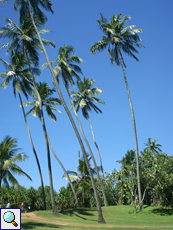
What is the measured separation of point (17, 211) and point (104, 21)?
26008 millimetres

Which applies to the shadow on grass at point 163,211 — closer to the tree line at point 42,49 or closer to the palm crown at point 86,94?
the tree line at point 42,49

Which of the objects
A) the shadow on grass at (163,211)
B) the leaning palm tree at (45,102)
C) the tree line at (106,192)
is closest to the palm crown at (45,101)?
the leaning palm tree at (45,102)

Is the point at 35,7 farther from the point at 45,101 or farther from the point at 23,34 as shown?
the point at 45,101

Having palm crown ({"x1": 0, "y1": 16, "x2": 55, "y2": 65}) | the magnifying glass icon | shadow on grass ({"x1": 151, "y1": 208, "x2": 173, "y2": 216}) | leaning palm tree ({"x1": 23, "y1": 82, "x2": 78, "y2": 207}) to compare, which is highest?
palm crown ({"x1": 0, "y1": 16, "x2": 55, "y2": 65})

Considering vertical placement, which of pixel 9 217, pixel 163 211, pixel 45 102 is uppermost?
pixel 45 102

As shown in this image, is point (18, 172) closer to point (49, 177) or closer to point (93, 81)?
point (49, 177)

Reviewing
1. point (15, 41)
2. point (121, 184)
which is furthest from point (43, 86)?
point (121, 184)

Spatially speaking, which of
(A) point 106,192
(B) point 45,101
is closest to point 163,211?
(A) point 106,192

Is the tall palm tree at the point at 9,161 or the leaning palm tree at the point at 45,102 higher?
the leaning palm tree at the point at 45,102

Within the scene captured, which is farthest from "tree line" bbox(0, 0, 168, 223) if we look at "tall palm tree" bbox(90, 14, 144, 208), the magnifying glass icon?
the magnifying glass icon

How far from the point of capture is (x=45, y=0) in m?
22.4

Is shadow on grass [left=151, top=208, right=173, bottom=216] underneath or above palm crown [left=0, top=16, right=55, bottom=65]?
underneath

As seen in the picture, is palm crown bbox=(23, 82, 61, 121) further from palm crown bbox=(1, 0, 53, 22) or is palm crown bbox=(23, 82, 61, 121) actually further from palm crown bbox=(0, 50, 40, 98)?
palm crown bbox=(1, 0, 53, 22)

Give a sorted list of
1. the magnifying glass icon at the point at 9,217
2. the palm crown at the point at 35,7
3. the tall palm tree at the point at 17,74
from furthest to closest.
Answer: the tall palm tree at the point at 17,74 → the palm crown at the point at 35,7 → the magnifying glass icon at the point at 9,217
